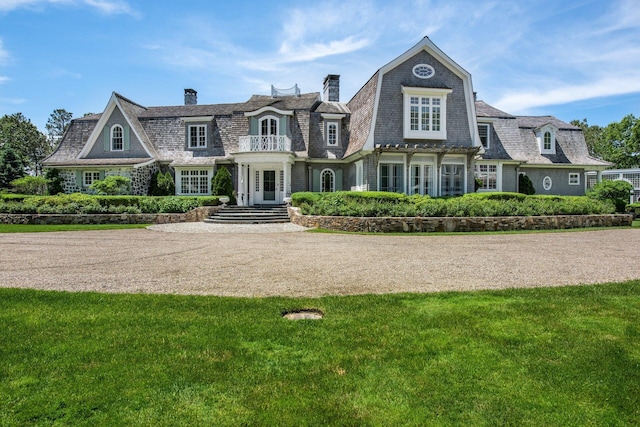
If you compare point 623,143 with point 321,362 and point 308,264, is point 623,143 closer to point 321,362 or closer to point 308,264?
point 308,264

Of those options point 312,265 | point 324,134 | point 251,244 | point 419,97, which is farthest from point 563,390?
point 324,134

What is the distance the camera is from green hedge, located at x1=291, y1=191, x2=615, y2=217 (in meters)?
15.4

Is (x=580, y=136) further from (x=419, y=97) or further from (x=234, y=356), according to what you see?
(x=234, y=356)

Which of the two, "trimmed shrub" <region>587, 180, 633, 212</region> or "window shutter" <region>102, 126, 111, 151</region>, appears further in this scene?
"window shutter" <region>102, 126, 111, 151</region>

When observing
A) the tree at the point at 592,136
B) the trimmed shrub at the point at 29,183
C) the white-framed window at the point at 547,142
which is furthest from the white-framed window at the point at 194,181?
the tree at the point at 592,136

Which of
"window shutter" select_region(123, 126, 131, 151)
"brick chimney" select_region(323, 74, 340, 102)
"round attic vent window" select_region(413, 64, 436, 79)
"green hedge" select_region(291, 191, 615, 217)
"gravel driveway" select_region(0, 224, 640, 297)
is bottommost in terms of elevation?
"gravel driveway" select_region(0, 224, 640, 297)

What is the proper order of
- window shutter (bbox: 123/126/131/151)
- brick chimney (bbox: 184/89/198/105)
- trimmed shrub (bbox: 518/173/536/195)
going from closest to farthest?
trimmed shrub (bbox: 518/173/536/195)
window shutter (bbox: 123/126/131/151)
brick chimney (bbox: 184/89/198/105)

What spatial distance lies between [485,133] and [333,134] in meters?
9.60

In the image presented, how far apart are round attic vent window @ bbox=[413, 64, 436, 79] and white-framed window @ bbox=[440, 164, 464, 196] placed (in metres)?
5.15

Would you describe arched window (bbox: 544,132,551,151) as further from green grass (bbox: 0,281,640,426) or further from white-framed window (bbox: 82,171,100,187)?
white-framed window (bbox: 82,171,100,187)

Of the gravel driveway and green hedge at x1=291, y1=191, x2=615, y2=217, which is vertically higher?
green hedge at x1=291, y1=191, x2=615, y2=217

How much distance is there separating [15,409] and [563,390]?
157 inches

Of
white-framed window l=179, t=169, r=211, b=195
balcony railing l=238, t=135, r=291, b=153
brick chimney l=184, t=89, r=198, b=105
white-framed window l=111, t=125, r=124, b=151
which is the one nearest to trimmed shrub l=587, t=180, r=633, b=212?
balcony railing l=238, t=135, r=291, b=153

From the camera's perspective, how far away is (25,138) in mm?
48625
